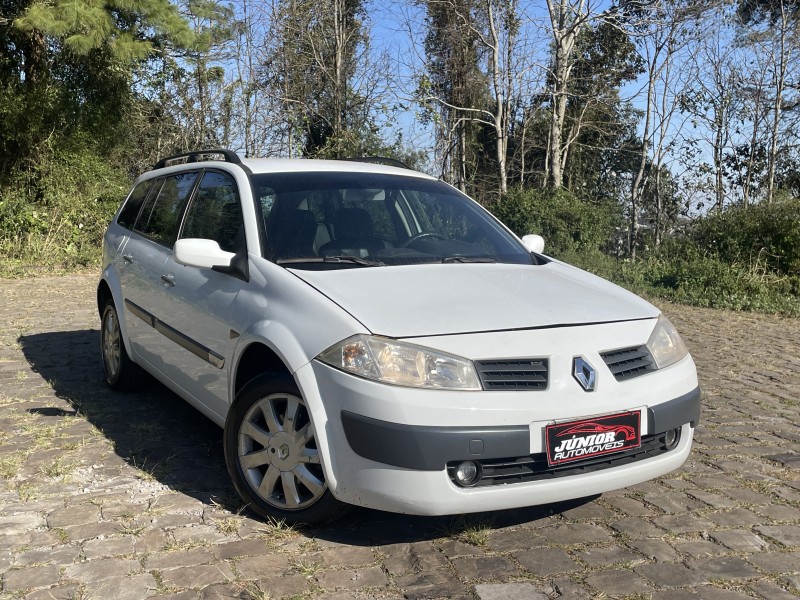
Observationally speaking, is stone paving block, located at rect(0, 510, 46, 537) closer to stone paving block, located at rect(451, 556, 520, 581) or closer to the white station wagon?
the white station wagon

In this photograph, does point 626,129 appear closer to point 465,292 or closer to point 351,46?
point 351,46

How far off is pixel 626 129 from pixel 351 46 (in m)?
9.99

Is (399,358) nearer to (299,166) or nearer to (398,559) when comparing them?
(398,559)

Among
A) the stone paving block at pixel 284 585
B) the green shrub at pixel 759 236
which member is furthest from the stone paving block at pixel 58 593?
the green shrub at pixel 759 236

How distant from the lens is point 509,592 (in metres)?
2.99

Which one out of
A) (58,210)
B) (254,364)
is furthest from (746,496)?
(58,210)

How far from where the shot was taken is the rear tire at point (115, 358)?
5.75 metres

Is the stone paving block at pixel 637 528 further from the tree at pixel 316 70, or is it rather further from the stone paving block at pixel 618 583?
the tree at pixel 316 70

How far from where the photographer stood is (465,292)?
352 cm

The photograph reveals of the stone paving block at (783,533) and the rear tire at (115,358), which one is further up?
the rear tire at (115,358)

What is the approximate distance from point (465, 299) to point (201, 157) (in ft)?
8.53

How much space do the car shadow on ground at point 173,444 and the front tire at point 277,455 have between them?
0.50 feet

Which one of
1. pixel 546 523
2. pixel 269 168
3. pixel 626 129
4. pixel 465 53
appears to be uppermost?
pixel 465 53

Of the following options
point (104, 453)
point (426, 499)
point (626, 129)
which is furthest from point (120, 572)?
point (626, 129)
